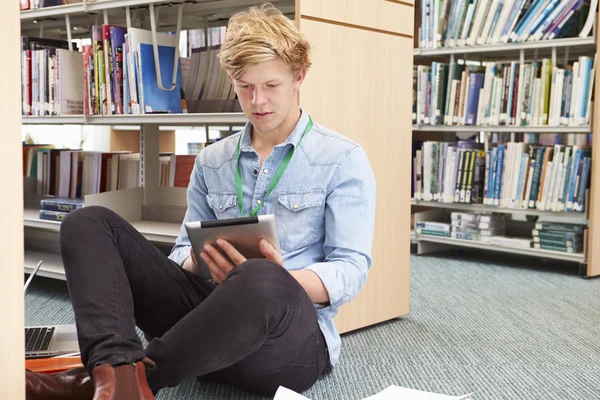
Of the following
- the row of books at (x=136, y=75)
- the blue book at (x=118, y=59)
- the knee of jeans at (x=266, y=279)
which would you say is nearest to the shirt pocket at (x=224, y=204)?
the knee of jeans at (x=266, y=279)

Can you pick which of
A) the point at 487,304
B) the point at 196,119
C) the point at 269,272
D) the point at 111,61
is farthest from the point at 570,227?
the point at 269,272

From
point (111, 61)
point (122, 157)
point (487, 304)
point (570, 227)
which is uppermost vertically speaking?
point (111, 61)

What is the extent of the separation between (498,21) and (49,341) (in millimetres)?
2621

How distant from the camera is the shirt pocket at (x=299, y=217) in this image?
1.61 metres

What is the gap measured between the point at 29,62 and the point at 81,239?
71.1 inches

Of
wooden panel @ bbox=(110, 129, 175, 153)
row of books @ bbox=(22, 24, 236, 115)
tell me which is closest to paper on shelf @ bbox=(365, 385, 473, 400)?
row of books @ bbox=(22, 24, 236, 115)

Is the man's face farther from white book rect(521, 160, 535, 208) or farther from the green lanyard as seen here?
white book rect(521, 160, 535, 208)

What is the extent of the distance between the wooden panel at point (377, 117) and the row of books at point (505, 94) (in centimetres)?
124

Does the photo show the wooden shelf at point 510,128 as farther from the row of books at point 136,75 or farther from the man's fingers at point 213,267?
the man's fingers at point 213,267

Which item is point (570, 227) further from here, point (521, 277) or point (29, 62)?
point (29, 62)

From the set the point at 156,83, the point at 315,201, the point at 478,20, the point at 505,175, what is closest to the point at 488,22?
the point at 478,20

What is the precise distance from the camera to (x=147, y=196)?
2.91 metres

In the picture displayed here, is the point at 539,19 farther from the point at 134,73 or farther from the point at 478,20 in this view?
the point at 134,73

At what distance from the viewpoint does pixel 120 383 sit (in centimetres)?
123
